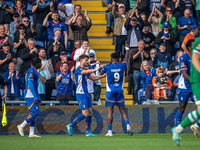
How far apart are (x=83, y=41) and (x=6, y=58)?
2.91 meters

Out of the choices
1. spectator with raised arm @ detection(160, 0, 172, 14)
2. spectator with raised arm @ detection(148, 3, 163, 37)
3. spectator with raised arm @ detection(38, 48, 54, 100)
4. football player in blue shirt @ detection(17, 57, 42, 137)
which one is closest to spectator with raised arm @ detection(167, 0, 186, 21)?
spectator with raised arm @ detection(160, 0, 172, 14)

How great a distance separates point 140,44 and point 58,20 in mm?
3771

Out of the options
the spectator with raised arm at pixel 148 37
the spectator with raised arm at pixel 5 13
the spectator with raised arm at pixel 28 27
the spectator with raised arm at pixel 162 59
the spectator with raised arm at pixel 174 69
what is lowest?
the spectator with raised arm at pixel 174 69

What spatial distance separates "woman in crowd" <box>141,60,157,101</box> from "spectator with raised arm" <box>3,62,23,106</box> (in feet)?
14.7

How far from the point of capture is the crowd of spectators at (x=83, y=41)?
12.9 meters

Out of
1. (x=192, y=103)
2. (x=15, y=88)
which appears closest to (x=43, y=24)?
(x=15, y=88)

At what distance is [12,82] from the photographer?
12.8m

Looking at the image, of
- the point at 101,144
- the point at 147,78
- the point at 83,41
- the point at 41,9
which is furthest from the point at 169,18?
the point at 101,144

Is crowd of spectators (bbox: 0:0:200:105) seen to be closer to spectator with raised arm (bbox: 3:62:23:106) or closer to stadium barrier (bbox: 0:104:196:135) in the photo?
spectator with raised arm (bbox: 3:62:23:106)

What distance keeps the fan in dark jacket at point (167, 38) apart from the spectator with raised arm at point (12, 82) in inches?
231

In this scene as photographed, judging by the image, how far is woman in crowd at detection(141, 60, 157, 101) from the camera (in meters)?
12.6

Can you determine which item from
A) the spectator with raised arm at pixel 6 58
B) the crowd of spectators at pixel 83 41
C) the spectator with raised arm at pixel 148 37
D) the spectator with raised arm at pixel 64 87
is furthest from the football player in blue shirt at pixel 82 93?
the spectator with raised arm at pixel 148 37

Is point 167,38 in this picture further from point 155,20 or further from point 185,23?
point 185,23

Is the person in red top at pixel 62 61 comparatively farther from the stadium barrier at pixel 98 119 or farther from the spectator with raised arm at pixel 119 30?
the spectator with raised arm at pixel 119 30
